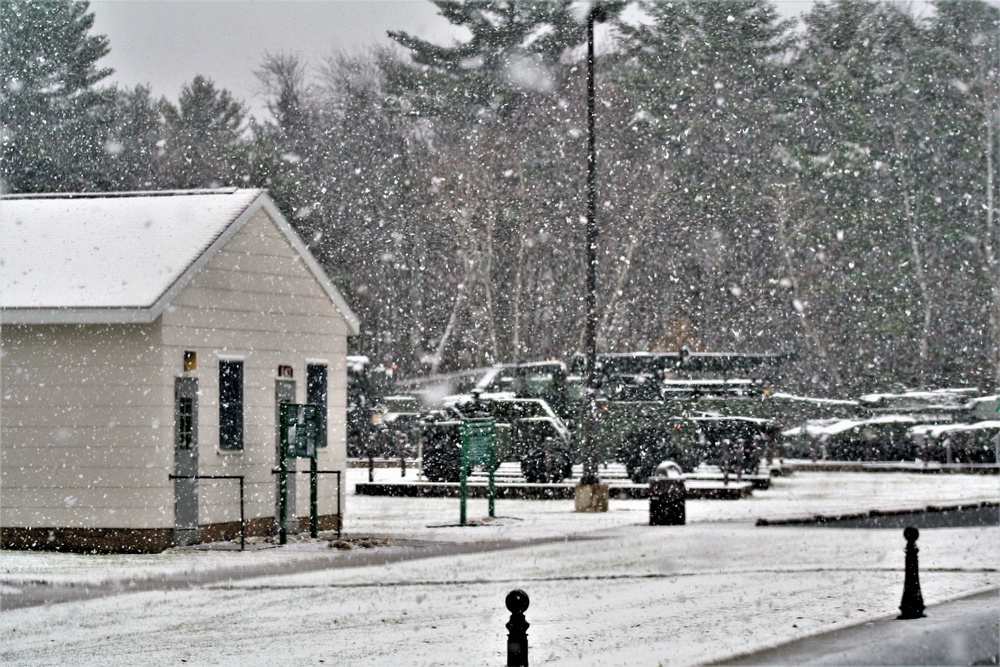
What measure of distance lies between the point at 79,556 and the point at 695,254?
43.1 meters

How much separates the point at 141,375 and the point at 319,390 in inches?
173

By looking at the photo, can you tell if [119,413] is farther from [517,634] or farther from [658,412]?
[658,412]

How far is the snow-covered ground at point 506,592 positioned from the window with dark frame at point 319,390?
1587mm

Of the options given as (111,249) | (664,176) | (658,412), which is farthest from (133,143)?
(111,249)

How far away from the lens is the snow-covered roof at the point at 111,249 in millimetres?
19688

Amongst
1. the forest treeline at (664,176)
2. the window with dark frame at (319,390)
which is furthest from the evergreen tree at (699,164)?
the window with dark frame at (319,390)

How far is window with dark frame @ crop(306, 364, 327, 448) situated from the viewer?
23359 millimetres

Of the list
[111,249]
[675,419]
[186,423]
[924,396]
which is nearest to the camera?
[186,423]

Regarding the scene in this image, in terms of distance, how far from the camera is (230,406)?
21.1 metres

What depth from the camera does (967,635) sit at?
1184cm

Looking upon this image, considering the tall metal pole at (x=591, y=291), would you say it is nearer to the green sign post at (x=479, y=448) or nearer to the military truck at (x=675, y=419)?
the military truck at (x=675, y=419)

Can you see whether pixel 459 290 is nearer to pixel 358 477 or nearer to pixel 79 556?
pixel 358 477

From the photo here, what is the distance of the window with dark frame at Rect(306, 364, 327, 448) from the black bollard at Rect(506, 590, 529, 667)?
51.2 feet

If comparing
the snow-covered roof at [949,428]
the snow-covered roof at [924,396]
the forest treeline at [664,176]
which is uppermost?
the forest treeline at [664,176]
